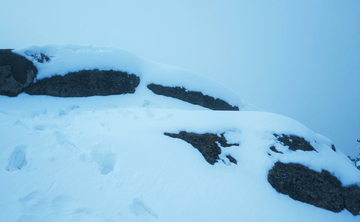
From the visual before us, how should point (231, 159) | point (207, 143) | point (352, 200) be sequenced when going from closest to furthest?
point (352, 200), point (231, 159), point (207, 143)

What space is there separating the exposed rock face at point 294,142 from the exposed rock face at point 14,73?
17439 millimetres

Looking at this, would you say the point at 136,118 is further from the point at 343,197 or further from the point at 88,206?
the point at 343,197

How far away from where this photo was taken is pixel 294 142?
8539 millimetres

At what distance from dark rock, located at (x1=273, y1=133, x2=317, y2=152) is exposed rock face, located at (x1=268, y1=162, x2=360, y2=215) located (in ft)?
4.02

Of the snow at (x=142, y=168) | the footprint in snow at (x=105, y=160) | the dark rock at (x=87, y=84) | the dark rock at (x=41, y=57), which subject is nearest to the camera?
the snow at (x=142, y=168)

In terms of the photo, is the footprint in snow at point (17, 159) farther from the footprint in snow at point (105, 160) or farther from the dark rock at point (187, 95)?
the dark rock at point (187, 95)

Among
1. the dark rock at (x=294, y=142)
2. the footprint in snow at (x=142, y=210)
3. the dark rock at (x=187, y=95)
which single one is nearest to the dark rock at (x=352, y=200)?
the dark rock at (x=294, y=142)

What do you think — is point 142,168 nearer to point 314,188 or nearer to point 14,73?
point 314,188

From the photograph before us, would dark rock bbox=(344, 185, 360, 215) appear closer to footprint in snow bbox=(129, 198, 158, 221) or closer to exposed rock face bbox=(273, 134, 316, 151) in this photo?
exposed rock face bbox=(273, 134, 316, 151)

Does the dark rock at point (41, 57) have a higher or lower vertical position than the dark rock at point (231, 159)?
higher

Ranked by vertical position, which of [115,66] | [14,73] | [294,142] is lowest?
[14,73]

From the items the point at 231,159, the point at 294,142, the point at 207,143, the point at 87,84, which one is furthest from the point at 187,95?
the point at 294,142

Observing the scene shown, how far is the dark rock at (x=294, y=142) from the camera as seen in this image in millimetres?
8344

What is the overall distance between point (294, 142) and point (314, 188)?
239 cm
